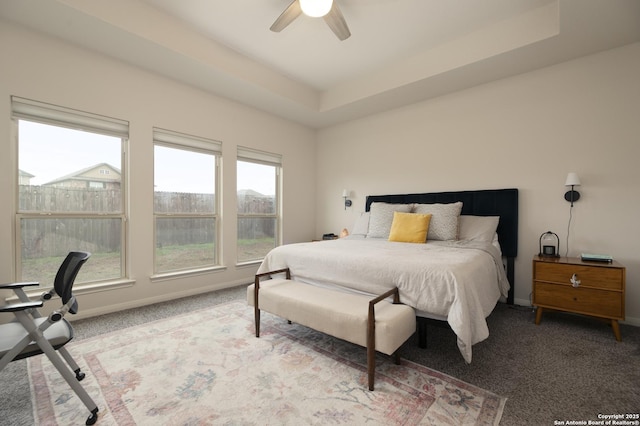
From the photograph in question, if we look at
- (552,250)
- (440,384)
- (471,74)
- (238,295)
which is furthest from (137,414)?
(471,74)

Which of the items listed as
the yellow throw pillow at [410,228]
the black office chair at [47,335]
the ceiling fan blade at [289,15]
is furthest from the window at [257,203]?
the black office chair at [47,335]

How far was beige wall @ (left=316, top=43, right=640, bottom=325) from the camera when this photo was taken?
8.80ft

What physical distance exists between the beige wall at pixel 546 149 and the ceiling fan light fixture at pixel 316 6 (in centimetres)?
222

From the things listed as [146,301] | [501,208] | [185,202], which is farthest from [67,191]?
[501,208]

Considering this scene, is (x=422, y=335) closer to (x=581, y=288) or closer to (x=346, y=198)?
(x=581, y=288)

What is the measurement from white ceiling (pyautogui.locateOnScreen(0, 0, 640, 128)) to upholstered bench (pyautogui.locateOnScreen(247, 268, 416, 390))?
2.52m

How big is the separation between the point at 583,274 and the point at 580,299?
22 centimetres

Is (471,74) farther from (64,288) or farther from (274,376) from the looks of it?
(64,288)

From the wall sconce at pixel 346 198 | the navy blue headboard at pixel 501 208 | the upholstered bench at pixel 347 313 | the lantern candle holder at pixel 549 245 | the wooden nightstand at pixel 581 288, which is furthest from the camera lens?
the wall sconce at pixel 346 198

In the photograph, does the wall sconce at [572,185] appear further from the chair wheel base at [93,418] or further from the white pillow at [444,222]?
the chair wheel base at [93,418]

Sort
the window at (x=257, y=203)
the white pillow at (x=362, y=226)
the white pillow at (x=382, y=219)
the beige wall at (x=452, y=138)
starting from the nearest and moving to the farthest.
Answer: the beige wall at (x=452, y=138)
the white pillow at (x=382, y=219)
the white pillow at (x=362, y=226)
the window at (x=257, y=203)

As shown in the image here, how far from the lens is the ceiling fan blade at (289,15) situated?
2283 millimetres

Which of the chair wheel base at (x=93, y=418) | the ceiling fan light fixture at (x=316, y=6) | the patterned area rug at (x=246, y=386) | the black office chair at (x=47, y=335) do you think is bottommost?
the patterned area rug at (x=246, y=386)

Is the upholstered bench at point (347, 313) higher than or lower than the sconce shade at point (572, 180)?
lower
